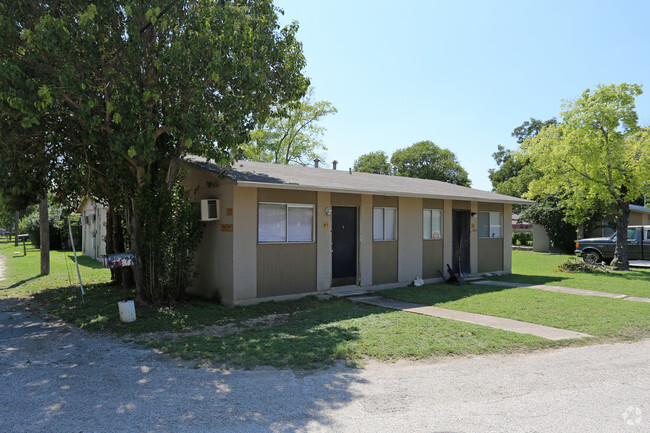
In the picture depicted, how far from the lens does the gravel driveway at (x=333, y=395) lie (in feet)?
12.5

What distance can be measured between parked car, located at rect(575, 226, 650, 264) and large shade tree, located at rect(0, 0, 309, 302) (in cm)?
1528

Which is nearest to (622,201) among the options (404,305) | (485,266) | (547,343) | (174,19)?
(485,266)

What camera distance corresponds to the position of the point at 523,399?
4.35m

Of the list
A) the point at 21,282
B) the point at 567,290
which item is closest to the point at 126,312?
the point at 21,282

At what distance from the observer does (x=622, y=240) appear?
1645 cm

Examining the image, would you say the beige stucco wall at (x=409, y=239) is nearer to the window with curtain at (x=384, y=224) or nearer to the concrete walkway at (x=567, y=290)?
the window with curtain at (x=384, y=224)

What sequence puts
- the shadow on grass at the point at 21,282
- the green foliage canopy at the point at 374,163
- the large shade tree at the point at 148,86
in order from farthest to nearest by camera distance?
the green foliage canopy at the point at 374,163 < the shadow on grass at the point at 21,282 < the large shade tree at the point at 148,86

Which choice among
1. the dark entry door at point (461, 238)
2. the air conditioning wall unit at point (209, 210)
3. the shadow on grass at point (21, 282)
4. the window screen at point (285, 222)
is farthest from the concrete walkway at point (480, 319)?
the shadow on grass at point (21, 282)

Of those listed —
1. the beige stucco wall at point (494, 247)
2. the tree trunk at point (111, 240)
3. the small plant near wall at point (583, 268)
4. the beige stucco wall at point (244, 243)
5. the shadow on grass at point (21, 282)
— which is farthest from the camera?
the small plant near wall at point (583, 268)

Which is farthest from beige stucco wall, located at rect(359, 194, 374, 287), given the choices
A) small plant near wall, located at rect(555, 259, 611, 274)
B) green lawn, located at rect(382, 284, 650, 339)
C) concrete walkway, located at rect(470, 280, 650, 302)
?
small plant near wall, located at rect(555, 259, 611, 274)

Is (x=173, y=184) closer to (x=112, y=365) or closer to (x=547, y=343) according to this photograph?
(x=112, y=365)

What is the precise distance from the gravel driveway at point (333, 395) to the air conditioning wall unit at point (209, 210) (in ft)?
13.6

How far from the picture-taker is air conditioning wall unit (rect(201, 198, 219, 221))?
32.3ft

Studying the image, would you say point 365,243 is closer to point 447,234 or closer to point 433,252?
point 433,252
